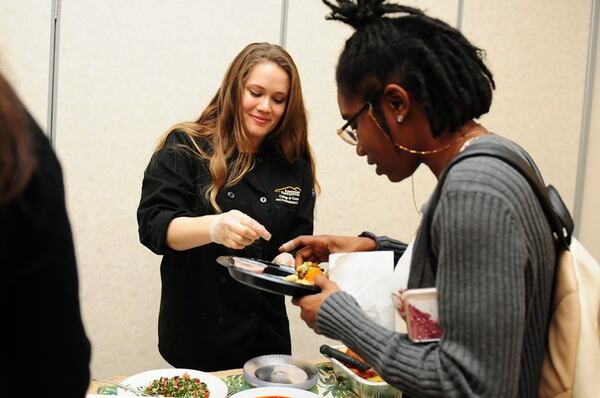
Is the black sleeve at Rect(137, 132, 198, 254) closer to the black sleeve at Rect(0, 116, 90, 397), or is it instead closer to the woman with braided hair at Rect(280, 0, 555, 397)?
the woman with braided hair at Rect(280, 0, 555, 397)

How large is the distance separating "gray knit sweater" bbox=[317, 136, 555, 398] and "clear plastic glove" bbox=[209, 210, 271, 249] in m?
0.71

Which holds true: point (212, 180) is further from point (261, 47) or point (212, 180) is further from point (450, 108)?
point (450, 108)

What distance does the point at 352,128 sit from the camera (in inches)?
44.4

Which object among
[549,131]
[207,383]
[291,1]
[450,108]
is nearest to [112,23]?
[291,1]

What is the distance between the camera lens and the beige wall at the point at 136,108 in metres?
2.43

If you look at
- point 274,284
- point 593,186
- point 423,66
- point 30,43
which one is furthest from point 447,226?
point 593,186

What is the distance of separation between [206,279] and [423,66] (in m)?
1.12

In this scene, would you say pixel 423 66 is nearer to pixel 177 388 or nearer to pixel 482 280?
pixel 482 280

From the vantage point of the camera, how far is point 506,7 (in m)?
3.22

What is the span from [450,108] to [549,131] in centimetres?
278

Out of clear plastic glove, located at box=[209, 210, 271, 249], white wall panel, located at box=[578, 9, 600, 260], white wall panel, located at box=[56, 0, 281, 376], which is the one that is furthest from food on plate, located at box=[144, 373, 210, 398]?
white wall panel, located at box=[578, 9, 600, 260]

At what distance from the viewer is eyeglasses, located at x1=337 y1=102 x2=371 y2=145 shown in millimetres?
1052

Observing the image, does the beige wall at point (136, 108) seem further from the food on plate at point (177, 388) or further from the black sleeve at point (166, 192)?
the food on plate at point (177, 388)

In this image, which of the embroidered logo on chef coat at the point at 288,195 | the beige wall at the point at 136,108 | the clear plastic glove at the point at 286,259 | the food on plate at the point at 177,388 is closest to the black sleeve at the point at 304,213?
the embroidered logo on chef coat at the point at 288,195
